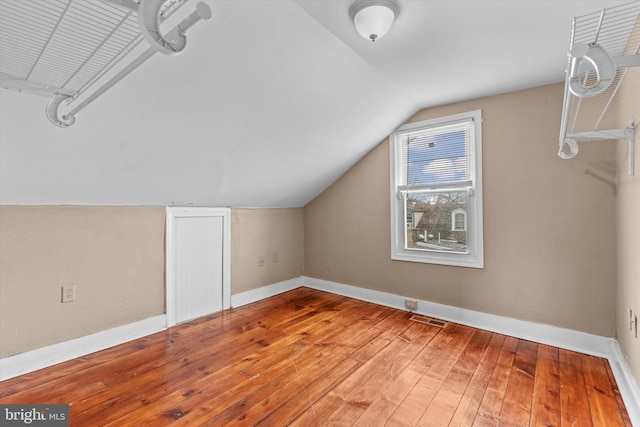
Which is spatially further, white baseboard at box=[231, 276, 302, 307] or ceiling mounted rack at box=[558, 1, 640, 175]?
white baseboard at box=[231, 276, 302, 307]

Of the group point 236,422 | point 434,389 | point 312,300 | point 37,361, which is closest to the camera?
point 236,422

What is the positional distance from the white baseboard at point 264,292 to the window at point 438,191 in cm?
146

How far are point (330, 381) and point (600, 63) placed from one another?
197 centimetres

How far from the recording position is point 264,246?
3.63m

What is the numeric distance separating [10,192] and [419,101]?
3.13 meters

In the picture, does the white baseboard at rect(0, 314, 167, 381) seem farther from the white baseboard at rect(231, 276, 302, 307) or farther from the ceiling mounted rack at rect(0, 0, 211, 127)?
the ceiling mounted rack at rect(0, 0, 211, 127)

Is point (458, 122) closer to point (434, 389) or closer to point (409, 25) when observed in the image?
point (409, 25)

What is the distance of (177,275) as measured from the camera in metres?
2.82

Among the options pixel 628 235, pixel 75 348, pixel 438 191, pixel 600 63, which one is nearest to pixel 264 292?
pixel 75 348

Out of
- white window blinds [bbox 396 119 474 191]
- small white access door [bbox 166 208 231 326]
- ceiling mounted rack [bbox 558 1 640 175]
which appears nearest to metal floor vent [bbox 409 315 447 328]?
white window blinds [bbox 396 119 474 191]

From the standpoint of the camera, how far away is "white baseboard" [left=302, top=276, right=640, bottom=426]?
171 cm

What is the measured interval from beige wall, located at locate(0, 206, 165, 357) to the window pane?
96.9 inches

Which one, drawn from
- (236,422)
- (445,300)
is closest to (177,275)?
(236,422)

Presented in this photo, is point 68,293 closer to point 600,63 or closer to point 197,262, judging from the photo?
point 197,262
